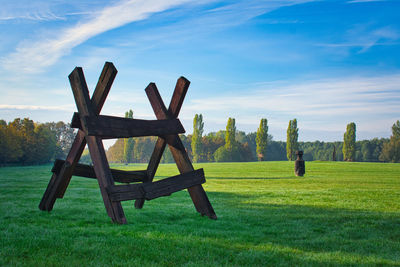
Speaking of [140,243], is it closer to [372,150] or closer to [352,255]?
[352,255]

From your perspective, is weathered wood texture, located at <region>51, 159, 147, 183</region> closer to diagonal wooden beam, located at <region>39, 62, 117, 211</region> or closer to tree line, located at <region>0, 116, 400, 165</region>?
Result: diagonal wooden beam, located at <region>39, 62, 117, 211</region>

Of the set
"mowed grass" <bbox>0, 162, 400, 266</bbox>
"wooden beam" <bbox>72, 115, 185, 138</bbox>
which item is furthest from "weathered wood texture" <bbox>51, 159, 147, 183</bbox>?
"wooden beam" <bbox>72, 115, 185, 138</bbox>

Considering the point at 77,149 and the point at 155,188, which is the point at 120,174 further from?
the point at 155,188

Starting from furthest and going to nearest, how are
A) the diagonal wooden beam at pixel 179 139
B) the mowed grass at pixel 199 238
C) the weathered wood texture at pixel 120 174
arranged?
1. the weathered wood texture at pixel 120 174
2. the diagonal wooden beam at pixel 179 139
3. the mowed grass at pixel 199 238

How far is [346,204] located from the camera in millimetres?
10352

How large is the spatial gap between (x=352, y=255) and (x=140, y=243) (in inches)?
115

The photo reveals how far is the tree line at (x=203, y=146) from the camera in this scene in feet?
197

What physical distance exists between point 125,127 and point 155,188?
129cm

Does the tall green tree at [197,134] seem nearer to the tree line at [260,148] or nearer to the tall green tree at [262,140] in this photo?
the tree line at [260,148]

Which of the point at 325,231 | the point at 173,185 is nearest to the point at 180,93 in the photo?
the point at 173,185

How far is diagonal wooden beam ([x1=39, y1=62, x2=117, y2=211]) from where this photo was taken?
6487 millimetres

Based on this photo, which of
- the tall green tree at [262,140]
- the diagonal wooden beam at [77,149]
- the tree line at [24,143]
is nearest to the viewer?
the diagonal wooden beam at [77,149]

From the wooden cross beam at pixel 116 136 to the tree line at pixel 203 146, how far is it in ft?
168

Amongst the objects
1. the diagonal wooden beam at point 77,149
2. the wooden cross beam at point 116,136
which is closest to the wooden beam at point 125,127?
the wooden cross beam at point 116,136
